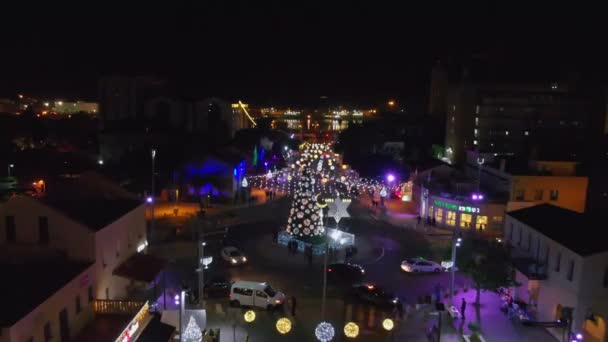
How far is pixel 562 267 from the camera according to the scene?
17250 millimetres

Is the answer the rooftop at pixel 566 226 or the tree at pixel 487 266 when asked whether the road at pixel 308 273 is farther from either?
the rooftop at pixel 566 226

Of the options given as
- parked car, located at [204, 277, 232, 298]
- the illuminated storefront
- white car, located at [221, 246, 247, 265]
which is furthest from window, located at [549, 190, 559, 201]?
parked car, located at [204, 277, 232, 298]

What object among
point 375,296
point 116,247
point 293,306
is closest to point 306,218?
point 375,296

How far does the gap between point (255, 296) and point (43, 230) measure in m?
7.86

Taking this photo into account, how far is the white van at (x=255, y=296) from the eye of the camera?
61.0 feet

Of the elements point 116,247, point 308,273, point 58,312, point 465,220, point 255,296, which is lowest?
point 308,273

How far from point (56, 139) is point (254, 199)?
137ft

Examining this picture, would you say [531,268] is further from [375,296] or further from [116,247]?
[116,247]

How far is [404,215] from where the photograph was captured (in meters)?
34.9

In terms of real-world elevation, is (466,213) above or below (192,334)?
above

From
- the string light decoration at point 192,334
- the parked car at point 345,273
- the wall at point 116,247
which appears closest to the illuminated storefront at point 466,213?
the parked car at point 345,273

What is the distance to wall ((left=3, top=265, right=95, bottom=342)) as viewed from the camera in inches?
427

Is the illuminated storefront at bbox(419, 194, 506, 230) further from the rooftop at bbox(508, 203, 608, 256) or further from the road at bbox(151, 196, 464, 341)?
the rooftop at bbox(508, 203, 608, 256)

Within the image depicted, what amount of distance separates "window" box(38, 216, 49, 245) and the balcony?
17461mm
